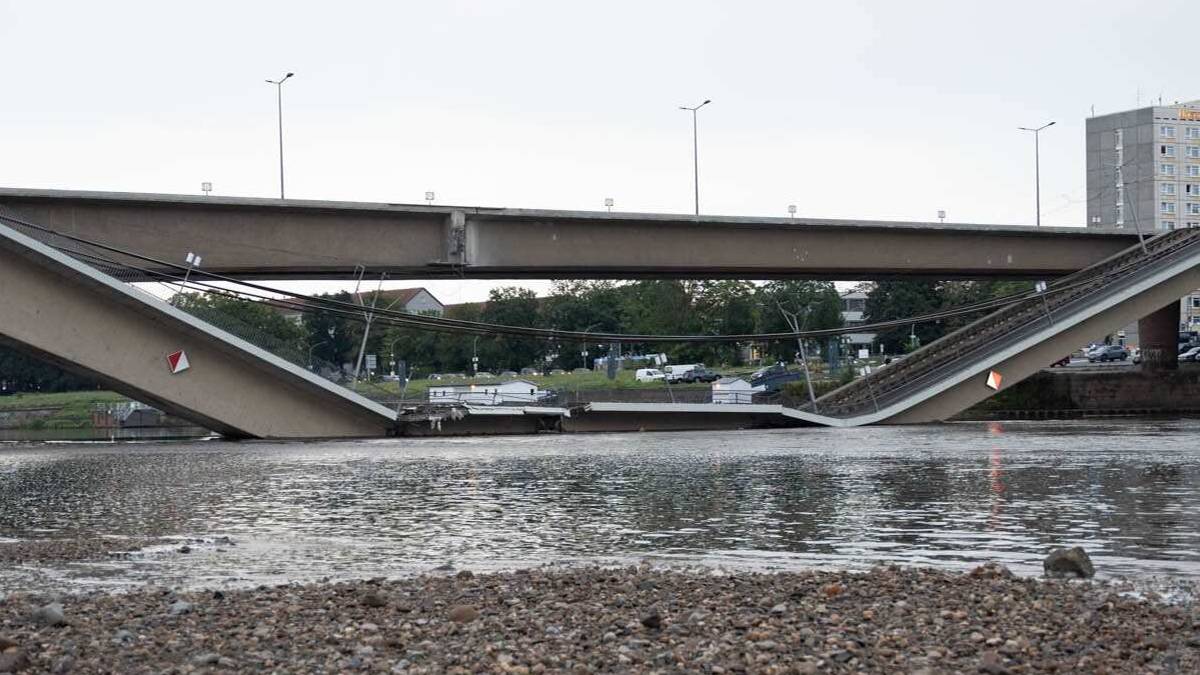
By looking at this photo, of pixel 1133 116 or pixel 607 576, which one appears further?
pixel 1133 116

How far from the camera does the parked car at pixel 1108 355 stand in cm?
10819

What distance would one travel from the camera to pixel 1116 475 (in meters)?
29.1

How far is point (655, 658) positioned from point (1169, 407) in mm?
68643

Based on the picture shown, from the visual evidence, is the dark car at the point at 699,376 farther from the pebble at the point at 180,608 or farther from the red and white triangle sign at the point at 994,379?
the pebble at the point at 180,608

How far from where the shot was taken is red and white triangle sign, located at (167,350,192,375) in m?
43.6

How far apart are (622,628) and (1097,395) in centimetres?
6811

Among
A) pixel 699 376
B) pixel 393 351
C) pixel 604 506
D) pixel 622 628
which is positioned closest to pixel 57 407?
pixel 393 351

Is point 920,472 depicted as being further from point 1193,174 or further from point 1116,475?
point 1193,174

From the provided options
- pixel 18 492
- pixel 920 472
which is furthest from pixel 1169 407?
pixel 18 492

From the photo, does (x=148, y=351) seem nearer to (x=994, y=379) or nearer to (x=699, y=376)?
(x=994, y=379)

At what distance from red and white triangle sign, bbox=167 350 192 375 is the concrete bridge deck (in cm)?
371

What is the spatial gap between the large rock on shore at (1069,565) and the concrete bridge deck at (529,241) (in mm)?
35973

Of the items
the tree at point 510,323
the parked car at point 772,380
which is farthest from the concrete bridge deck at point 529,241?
the tree at point 510,323

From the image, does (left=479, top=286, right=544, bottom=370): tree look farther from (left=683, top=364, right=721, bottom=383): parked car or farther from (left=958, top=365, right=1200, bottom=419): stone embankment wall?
(left=958, top=365, right=1200, bottom=419): stone embankment wall
